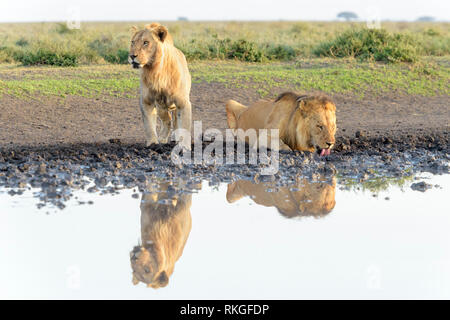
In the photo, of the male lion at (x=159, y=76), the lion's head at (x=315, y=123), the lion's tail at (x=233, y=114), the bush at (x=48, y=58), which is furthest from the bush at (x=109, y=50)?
the lion's head at (x=315, y=123)

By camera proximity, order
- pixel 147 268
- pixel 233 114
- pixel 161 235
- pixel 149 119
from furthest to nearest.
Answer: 1. pixel 233 114
2. pixel 149 119
3. pixel 161 235
4. pixel 147 268

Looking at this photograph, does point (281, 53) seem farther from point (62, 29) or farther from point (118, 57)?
point (62, 29)

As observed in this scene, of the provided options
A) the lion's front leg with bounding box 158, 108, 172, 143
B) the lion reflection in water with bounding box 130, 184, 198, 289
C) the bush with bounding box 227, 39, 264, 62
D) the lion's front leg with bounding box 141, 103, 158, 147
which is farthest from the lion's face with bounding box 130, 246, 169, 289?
the bush with bounding box 227, 39, 264, 62

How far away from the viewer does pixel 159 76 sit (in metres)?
9.19

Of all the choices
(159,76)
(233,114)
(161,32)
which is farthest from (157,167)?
(233,114)

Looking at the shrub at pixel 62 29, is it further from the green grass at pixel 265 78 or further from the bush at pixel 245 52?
the green grass at pixel 265 78

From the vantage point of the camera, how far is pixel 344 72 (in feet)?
51.9

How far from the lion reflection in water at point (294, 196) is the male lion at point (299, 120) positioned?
79 centimetres

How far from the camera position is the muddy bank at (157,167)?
7930 millimetres

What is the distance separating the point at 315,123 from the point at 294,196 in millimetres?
1601

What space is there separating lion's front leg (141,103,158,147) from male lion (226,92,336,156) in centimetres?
138

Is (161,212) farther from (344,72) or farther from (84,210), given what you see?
(344,72)

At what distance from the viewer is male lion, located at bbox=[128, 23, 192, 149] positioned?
8.85 m

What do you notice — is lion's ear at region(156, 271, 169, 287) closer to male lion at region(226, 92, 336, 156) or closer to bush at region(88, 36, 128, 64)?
male lion at region(226, 92, 336, 156)
